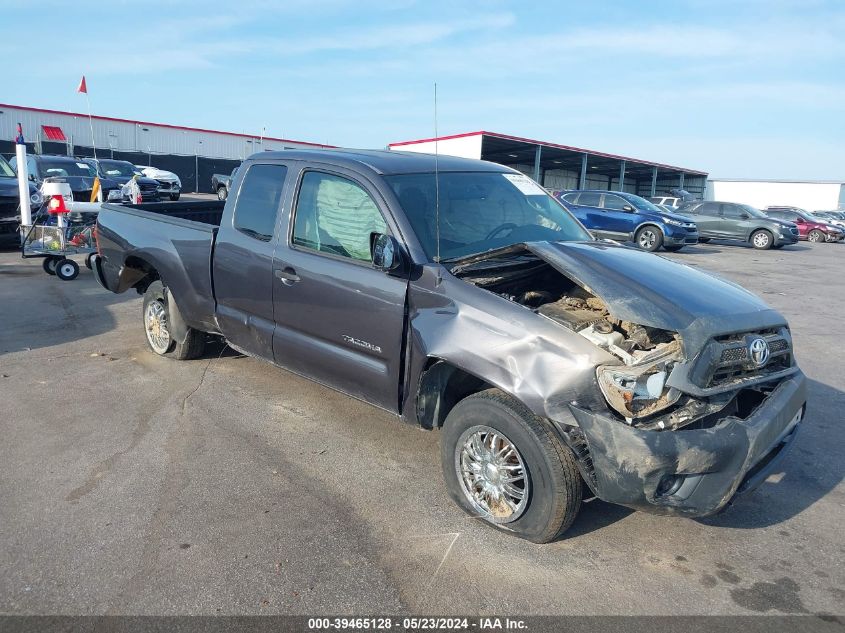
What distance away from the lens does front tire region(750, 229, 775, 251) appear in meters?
23.1

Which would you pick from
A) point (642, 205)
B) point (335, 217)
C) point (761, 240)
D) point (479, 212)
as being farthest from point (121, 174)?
point (761, 240)

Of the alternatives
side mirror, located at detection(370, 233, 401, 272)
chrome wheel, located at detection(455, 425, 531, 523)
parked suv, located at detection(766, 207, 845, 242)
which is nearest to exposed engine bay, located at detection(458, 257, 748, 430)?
side mirror, located at detection(370, 233, 401, 272)

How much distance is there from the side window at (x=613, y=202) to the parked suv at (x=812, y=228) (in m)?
14.3

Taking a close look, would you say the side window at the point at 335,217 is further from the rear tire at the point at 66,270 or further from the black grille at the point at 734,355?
the rear tire at the point at 66,270

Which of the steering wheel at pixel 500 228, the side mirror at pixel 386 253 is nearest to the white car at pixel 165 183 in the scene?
the steering wheel at pixel 500 228

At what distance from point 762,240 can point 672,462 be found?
23604 millimetres

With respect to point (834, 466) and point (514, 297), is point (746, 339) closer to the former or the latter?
point (514, 297)

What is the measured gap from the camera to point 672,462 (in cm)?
281

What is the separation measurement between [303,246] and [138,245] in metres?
2.24

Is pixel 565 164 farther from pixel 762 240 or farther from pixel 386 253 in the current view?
pixel 386 253

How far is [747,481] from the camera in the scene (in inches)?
122

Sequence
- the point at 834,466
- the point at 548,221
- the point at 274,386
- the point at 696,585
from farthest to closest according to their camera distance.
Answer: the point at 274,386 → the point at 548,221 → the point at 834,466 → the point at 696,585

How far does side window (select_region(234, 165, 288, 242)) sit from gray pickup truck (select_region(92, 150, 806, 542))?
0.01m

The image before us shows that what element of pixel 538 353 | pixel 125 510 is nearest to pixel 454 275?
pixel 538 353
